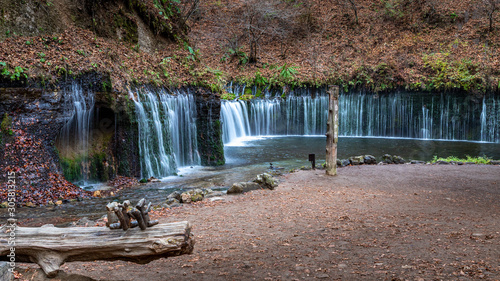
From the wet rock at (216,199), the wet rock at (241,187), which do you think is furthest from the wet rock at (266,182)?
the wet rock at (216,199)

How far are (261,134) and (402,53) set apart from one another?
12294 mm

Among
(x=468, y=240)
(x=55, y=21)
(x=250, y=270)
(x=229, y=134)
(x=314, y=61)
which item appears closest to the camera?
(x=250, y=270)

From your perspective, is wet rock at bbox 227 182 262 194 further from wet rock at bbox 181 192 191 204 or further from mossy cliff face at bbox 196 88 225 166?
mossy cliff face at bbox 196 88 225 166

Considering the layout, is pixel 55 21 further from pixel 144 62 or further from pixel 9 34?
pixel 144 62

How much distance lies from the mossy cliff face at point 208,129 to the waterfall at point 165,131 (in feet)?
0.77

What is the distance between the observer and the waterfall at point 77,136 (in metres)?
10.3

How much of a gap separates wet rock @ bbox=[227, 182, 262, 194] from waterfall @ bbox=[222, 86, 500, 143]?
1194 cm

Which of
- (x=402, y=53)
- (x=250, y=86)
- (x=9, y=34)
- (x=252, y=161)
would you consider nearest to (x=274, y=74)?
(x=250, y=86)

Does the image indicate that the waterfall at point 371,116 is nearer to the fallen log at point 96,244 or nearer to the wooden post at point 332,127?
the wooden post at point 332,127

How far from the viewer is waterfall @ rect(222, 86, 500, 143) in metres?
21.0

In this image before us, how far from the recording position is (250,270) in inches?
156

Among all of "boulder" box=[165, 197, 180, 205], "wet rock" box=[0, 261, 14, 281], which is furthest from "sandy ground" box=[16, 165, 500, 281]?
"boulder" box=[165, 197, 180, 205]

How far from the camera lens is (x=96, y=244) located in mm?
3312

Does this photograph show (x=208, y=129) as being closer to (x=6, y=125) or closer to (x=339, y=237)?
(x=6, y=125)
